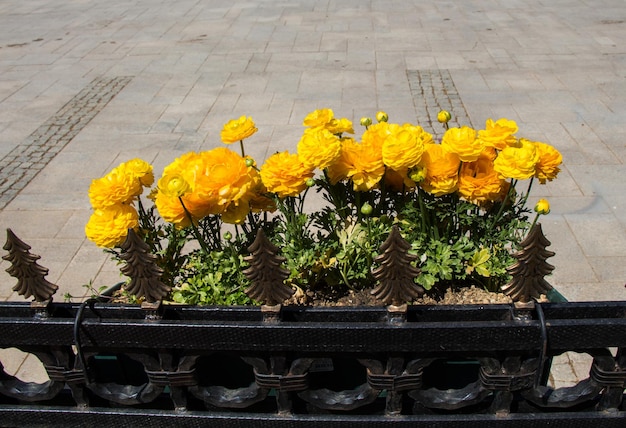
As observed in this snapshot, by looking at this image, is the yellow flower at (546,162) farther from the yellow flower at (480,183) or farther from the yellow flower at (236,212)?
the yellow flower at (236,212)

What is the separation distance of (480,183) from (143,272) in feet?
3.58

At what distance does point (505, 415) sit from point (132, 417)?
117 centimetres

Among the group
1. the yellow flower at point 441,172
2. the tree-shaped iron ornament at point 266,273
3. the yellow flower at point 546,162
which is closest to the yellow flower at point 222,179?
the tree-shaped iron ornament at point 266,273

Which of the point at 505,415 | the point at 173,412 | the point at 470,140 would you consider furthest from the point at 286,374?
the point at 470,140

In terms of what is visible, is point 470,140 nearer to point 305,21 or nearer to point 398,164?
point 398,164

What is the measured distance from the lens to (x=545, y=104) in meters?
6.23

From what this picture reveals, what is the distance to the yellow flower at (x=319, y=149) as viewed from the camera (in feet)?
5.78

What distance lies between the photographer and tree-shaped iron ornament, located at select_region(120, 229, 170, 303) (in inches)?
65.7

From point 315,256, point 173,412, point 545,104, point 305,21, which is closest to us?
point 173,412

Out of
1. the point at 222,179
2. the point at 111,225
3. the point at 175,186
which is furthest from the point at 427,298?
the point at 111,225

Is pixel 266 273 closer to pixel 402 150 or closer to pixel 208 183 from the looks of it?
pixel 208 183

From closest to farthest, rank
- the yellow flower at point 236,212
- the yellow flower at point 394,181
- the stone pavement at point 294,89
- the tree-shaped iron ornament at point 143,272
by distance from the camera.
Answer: the tree-shaped iron ornament at point 143,272 < the yellow flower at point 236,212 < the yellow flower at point 394,181 < the stone pavement at point 294,89

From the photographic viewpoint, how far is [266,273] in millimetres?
1629

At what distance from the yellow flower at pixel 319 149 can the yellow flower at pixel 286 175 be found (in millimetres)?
45
